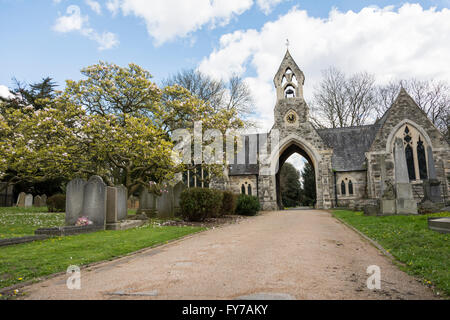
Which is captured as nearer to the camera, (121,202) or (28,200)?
(121,202)

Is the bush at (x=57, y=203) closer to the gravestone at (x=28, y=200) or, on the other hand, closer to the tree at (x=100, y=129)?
the tree at (x=100, y=129)

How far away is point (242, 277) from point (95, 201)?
25.1 ft

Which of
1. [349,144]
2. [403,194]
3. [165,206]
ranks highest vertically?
[349,144]

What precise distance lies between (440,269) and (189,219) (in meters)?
10.8

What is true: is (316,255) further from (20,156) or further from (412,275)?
(20,156)

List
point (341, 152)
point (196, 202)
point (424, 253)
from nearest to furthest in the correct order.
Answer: point (424, 253) → point (196, 202) → point (341, 152)

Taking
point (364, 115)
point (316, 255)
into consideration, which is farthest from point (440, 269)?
point (364, 115)

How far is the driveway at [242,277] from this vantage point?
3.52m

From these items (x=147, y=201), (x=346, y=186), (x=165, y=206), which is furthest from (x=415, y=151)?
(x=147, y=201)

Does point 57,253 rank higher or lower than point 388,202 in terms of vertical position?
lower

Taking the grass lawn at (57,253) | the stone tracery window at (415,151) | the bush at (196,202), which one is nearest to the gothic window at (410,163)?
the stone tracery window at (415,151)

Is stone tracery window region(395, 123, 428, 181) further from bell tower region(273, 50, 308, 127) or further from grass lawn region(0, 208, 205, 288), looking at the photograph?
grass lawn region(0, 208, 205, 288)

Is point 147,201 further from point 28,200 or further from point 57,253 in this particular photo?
point 28,200

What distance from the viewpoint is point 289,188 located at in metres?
48.9
